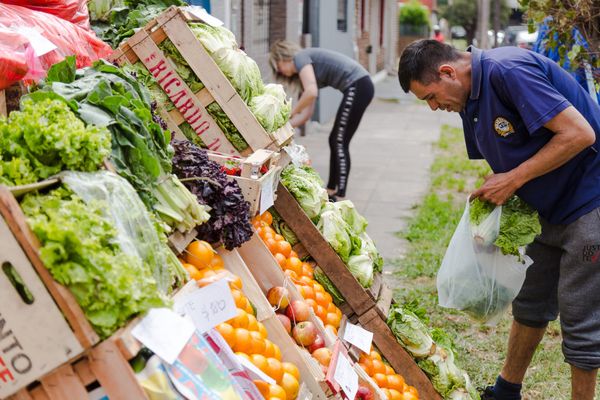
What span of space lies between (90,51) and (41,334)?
209 cm

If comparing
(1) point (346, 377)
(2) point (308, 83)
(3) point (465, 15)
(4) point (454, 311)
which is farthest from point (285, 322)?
(3) point (465, 15)

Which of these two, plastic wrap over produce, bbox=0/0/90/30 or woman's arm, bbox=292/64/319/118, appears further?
woman's arm, bbox=292/64/319/118

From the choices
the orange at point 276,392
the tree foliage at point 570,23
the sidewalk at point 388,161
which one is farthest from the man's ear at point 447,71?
the sidewalk at point 388,161

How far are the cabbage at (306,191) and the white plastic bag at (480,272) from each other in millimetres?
747

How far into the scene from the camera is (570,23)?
227 inches

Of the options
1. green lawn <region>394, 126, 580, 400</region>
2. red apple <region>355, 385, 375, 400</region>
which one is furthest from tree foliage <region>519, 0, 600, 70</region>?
red apple <region>355, 385, 375, 400</region>

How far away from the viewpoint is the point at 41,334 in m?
1.80

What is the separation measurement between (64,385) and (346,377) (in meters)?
1.38

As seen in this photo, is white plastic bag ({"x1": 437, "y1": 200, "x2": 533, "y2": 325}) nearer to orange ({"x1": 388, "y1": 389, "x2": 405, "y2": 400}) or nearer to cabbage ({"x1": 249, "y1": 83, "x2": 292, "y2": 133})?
orange ({"x1": 388, "y1": 389, "x2": 405, "y2": 400})

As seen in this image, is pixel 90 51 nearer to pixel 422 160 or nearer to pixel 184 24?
pixel 184 24

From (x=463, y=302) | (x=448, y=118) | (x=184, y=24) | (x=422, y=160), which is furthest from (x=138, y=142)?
(x=448, y=118)

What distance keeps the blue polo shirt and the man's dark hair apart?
15 cm

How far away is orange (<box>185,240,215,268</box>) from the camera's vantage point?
2.65m

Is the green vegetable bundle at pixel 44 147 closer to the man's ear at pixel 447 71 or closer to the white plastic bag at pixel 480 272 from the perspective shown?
the man's ear at pixel 447 71
